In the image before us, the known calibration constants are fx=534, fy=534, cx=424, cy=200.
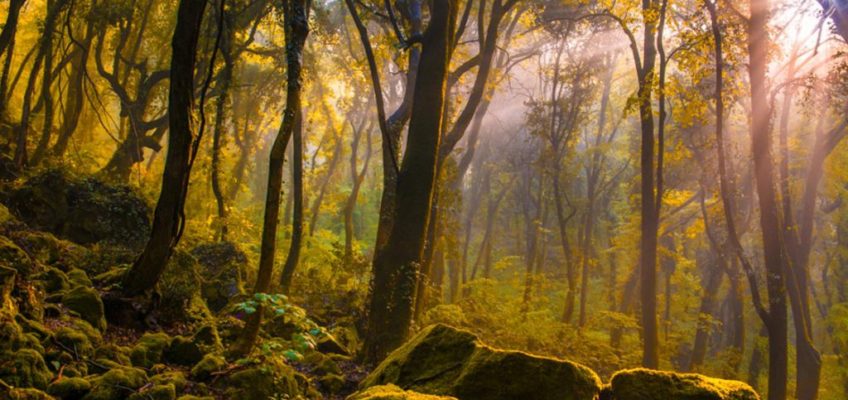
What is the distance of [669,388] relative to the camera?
12.9ft

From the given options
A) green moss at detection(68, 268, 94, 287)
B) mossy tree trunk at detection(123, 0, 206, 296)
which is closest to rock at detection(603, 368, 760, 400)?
mossy tree trunk at detection(123, 0, 206, 296)

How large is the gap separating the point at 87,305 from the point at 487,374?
14.7 ft

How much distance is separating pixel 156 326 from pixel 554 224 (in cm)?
3244

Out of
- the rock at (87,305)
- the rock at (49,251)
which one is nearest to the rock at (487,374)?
the rock at (87,305)

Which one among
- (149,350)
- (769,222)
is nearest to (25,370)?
(149,350)

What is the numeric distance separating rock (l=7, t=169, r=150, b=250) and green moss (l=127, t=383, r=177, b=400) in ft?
23.4

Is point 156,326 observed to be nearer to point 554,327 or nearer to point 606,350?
point 554,327

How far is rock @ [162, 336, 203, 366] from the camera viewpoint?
567cm

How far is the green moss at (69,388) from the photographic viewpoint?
3943mm

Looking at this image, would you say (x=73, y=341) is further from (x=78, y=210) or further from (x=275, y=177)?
(x=78, y=210)

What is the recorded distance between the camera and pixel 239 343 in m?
6.07

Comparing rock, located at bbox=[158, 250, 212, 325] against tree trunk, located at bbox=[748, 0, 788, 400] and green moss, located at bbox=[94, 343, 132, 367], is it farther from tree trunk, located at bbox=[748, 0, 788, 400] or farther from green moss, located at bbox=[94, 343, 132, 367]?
tree trunk, located at bbox=[748, 0, 788, 400]

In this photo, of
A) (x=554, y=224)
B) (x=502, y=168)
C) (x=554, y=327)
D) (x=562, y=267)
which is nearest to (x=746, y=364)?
(x=562, y=267)

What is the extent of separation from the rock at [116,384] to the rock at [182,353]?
1.14m
